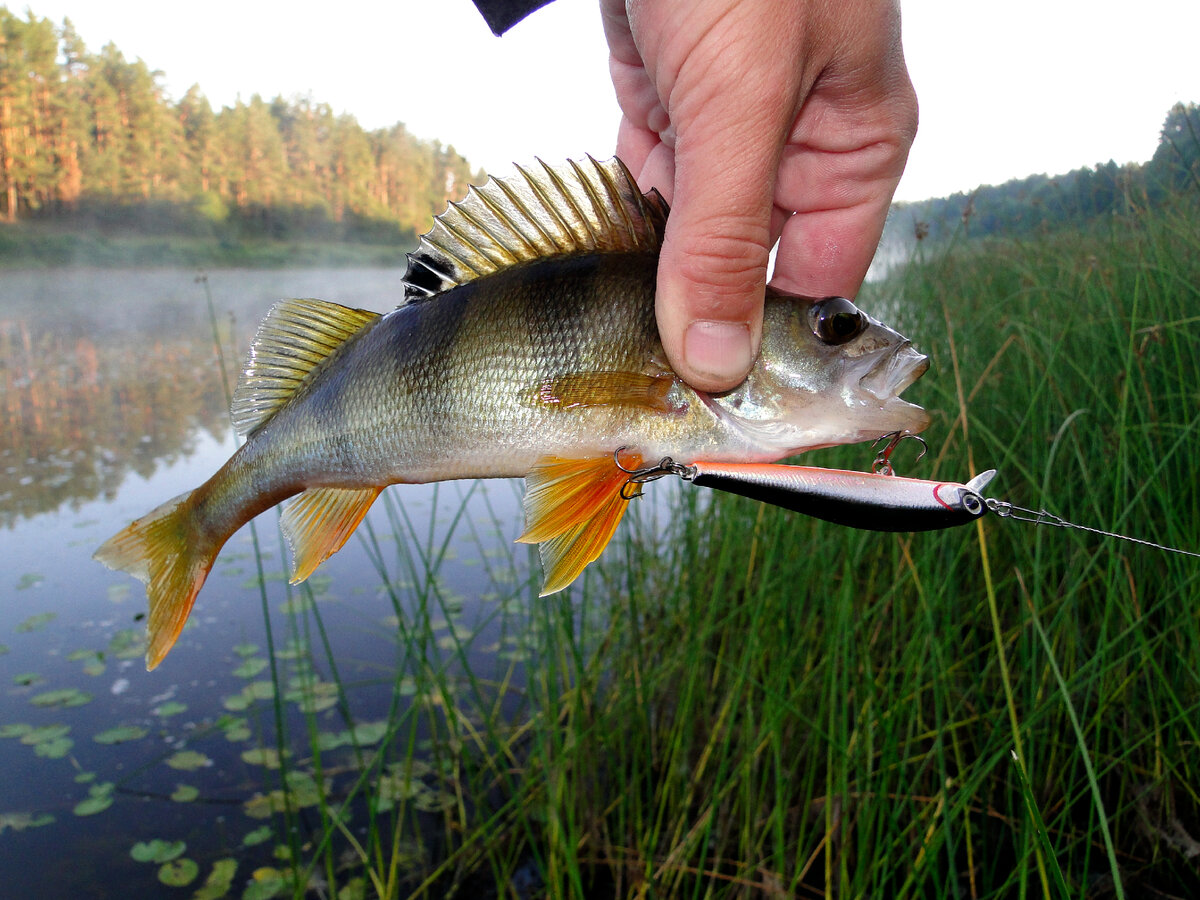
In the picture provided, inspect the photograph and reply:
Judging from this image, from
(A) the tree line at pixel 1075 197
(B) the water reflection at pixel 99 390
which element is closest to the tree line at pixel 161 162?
(B) the water reflection at pixel 99 390

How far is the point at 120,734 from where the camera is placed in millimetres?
3445

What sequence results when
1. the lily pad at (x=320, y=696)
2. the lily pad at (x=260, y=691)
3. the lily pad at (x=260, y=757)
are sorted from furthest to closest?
the lily pad at (x=260, y=691) → the lily pad at (x=320, y=696) → the lily pad at (x=260, y=757)

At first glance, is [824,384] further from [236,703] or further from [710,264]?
[236,703]

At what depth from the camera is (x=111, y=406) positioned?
9.20 meters

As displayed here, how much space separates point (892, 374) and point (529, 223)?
60 cm

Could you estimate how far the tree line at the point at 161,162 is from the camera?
27469mm

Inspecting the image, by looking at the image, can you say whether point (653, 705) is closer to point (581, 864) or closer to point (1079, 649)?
point (581, 864)

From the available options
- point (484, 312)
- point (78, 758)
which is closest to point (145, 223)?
point (78, 758)

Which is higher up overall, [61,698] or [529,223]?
[529,223]

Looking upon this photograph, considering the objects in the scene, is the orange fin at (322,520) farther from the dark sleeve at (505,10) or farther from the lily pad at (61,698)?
the lily pad at (61,698)

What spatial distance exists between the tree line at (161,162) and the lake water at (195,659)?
17.9m

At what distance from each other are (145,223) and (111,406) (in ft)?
90.6

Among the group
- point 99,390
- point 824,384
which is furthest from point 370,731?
point 99,390

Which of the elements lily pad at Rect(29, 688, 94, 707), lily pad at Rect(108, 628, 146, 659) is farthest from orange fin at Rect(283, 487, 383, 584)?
lily pad at Rect(108, 628, 146, 659)
